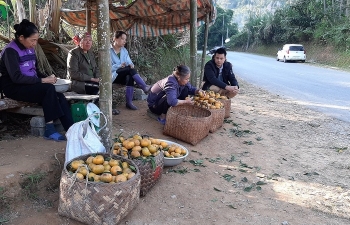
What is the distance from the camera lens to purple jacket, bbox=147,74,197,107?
464 cm

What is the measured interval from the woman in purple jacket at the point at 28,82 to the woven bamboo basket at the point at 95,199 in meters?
1.38

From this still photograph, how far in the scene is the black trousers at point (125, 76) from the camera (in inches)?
227

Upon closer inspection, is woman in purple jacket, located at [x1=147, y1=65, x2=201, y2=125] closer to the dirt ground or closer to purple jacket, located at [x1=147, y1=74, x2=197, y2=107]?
purple jacket, located at [x1=147, y1=74, x2=197, y2=107]

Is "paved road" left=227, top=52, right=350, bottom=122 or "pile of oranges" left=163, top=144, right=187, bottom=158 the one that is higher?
"paved road" left=227, top=52, right=350, bottom=122

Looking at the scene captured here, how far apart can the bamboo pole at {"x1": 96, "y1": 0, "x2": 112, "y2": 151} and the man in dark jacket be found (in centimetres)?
291

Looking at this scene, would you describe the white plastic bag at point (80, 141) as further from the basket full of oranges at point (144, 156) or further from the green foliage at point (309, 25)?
the green foliage at point (309, 25)

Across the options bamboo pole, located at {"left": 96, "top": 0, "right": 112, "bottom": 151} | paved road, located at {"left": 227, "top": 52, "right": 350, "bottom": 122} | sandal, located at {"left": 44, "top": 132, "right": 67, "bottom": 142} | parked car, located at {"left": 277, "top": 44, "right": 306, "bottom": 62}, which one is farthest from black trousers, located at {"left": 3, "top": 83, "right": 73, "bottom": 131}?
parked car, located at {"left": 277, "top": 44, "right": 306, "bottom": 62}

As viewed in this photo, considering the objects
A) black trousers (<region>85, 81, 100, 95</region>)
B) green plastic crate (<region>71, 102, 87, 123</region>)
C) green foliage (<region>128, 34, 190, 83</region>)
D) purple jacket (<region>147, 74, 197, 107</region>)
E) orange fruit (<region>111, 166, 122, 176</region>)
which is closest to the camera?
orange fruit (<region>111, 166, 122, 176</region>)

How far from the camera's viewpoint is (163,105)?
5125mm

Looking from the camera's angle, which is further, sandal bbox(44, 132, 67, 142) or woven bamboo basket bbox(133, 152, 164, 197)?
sandal bbox(44, 132, 67, 142)

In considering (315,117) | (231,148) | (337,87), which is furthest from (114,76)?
(337,87)

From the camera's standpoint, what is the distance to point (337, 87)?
10.3 meters

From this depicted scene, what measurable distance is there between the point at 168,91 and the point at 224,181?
5.47 feet

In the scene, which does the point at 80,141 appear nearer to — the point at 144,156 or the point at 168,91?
the point at 144,156
